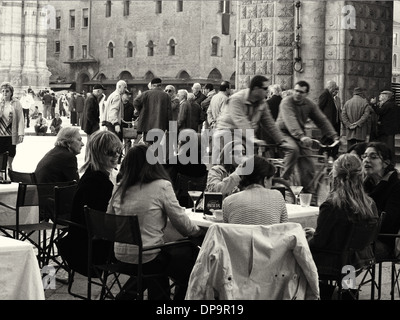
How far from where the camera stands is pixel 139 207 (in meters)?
5.71

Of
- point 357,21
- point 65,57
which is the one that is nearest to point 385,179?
point 357,21

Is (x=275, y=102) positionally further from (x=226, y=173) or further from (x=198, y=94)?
(x=226, y=173)

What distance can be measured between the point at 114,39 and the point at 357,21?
5010cm

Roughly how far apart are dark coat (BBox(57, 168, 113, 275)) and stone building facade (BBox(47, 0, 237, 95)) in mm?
51604

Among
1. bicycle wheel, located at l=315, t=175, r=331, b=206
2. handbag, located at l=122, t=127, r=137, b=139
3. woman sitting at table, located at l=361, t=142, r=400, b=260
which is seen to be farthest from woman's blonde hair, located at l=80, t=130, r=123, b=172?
handbag, located at l=122, t=127, r=137, b=139

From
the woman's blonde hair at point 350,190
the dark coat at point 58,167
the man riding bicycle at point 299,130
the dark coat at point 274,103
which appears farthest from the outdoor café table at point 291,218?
the dark coat at point 274,103

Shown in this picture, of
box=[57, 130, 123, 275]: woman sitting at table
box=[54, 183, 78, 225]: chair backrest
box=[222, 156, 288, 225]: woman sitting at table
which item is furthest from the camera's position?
box=[54, 183, 78, 225]: chair backrest

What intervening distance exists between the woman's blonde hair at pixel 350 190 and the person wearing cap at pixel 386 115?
11600 millimetres

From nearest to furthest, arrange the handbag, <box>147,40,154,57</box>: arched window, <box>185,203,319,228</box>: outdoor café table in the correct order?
<box>185,203,319,228</box>: outdoor café table < the handbag < <box>147,40,154,57</box>: arched window

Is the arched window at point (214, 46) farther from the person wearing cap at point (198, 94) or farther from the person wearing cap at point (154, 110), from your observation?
the person wearing cap at point (154, 110)

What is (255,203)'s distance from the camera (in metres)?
5.53

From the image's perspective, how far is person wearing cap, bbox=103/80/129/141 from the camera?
16.9 m

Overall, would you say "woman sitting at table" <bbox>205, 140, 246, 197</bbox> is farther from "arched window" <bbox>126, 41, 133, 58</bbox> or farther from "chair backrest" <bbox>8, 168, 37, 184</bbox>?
"arched window" <bbox>126, 41, 133, 58</bbox>

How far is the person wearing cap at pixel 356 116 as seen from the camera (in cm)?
1648
